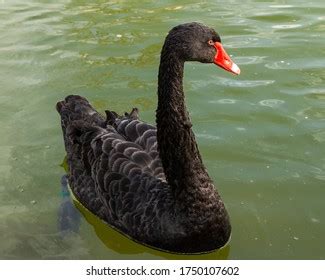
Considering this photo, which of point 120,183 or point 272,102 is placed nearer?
point 120,183

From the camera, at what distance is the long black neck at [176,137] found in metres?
3.71

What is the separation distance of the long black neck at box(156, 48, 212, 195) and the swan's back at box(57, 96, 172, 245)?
0.21m

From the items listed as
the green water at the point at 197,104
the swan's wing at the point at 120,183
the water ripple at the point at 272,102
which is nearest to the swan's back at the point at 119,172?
the swan's wing at the point at 120,183

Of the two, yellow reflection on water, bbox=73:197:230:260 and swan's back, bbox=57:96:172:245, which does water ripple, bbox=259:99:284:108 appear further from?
yellow reflection on water, bbox=73:197:230:260

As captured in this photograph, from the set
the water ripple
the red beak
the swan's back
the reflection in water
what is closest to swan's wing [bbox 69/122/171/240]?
the swan's back

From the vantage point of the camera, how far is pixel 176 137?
3.80 meters

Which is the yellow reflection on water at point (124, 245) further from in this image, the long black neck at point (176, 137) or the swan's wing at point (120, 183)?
the long black neck at point (176, 137)

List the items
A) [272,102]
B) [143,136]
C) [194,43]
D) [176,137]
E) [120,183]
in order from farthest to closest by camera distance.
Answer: [272,102] < [143,136] < [120,183] < [176,137] < [194,43]

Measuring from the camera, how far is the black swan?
3709mm

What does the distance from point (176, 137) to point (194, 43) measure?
61 cm

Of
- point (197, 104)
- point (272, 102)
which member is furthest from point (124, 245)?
point (272, 102)

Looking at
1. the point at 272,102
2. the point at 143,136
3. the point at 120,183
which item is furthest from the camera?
the point at 272,102

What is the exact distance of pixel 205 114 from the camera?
18.7 ft

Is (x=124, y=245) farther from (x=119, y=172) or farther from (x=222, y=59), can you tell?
(x=222, y=59)
